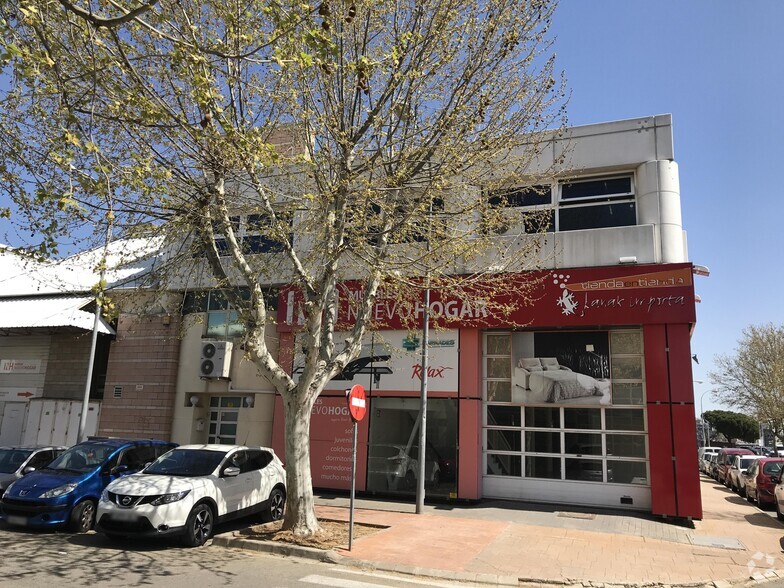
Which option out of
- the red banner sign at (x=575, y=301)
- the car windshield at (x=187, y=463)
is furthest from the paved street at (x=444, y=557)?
the red banner sign at (x=575, y=301)

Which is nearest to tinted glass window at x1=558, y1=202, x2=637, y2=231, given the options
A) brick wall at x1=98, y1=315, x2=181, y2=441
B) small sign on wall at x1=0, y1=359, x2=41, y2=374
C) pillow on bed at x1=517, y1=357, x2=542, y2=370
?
pillow on bed at x1=517, y1=357, x2=542, y2=370

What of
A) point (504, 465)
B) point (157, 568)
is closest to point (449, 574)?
point (157, 568)

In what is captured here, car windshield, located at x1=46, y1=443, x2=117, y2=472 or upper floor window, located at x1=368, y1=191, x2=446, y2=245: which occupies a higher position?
upper floor window, located at x1=368, y1=191, x2=446, y2=245

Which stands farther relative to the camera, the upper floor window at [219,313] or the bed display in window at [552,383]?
the upper floor window at [219,313]

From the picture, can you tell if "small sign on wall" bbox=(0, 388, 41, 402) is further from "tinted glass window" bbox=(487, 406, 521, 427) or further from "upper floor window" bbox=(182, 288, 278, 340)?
"tinted glass window" bbox=(487, 406, 521, 427)

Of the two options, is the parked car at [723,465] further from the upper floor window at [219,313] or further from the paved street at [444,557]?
the upper floor window at [219,313]

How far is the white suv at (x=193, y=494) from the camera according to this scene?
→ 877 cm

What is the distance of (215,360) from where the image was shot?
16656 millimetres

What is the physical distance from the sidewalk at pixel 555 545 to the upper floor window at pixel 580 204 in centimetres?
673

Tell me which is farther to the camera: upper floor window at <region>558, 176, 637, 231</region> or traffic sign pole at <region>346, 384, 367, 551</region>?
upper floor window at <region>558, 176, 637, 231</region>

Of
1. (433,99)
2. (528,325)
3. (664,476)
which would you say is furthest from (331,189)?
(664,476)

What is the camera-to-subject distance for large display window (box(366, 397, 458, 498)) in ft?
46.4

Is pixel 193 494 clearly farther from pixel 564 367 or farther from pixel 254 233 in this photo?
pixel 564 367

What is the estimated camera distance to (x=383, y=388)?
15.1 meters
